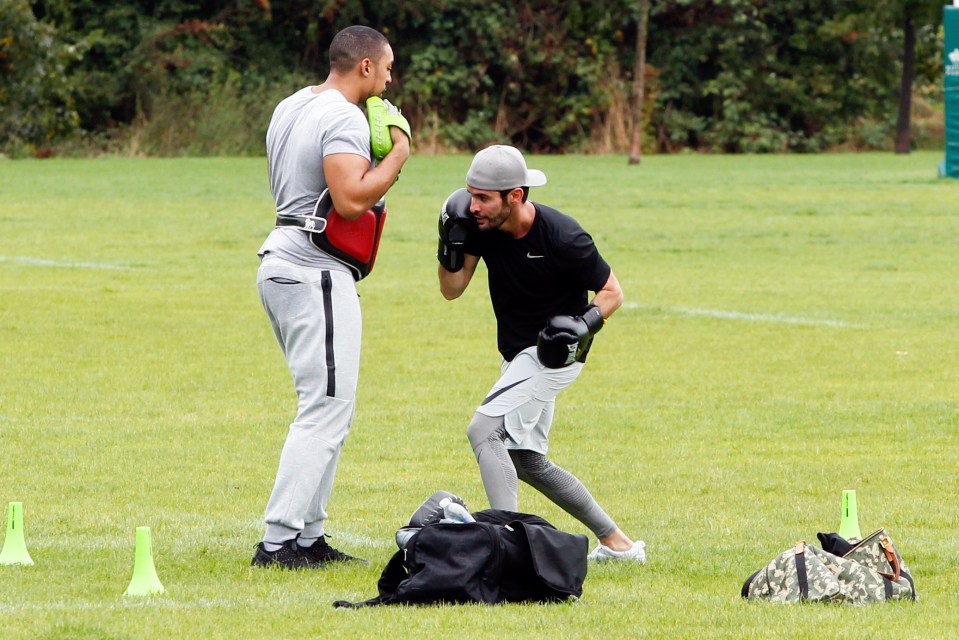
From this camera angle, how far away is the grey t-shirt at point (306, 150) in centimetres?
660

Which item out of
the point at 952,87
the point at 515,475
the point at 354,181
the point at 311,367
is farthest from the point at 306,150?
the point at 952,87

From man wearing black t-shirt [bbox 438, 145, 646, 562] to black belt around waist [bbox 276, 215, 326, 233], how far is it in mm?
527

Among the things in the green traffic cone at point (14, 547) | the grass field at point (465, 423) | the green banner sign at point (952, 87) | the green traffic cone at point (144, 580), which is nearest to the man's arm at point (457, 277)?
the grass field at point (465, 423)

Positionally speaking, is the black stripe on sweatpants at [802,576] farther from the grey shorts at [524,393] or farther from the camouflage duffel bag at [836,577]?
the grey shorts at [524,393]

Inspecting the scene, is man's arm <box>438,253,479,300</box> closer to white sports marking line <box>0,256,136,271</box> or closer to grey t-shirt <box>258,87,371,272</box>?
grey t-shirt <box>258,87,371,272</box>

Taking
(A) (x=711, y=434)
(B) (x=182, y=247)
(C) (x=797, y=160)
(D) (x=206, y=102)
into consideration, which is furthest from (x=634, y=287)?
(D) (x=206, y=102)

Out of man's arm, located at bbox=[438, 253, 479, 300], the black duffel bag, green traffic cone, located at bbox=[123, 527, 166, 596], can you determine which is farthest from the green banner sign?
green traffic cone, located at bbox=[123, 527, 166, 596]

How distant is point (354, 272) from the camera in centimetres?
A: 683

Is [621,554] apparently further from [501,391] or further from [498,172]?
[498,172]

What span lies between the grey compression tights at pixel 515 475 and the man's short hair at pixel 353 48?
148 cm

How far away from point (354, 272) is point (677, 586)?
175 cm

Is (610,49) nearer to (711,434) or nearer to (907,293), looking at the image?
(907,293)

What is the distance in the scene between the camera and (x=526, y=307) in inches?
275

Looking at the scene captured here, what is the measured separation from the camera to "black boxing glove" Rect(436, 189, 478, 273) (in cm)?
684
